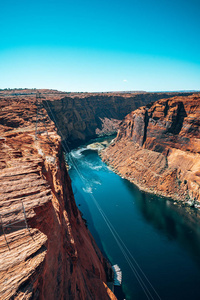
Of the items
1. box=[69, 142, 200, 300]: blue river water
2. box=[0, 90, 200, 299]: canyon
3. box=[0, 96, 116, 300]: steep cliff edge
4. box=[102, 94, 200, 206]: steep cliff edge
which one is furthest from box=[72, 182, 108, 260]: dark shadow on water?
box=[102, 94, 200, 206]: steep cliff edge

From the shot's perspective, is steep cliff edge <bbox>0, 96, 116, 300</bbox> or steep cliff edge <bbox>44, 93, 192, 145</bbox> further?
steep cliff edge <bbox>44, 93, 192, 145</bbox>

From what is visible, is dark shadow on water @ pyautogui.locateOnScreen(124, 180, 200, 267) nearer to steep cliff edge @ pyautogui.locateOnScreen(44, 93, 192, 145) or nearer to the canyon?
the canyon

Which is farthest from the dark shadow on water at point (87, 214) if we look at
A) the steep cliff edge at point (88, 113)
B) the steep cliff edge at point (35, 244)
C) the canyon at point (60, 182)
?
the steep cliff edge at point (88, 113)

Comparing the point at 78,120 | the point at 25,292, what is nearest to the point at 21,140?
the point at 25,292

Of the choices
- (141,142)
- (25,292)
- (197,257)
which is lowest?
(197,257)

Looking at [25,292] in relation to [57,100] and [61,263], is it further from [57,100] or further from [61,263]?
[57,100]

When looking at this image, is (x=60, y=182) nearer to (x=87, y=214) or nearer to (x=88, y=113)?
(x=87, y=214)
